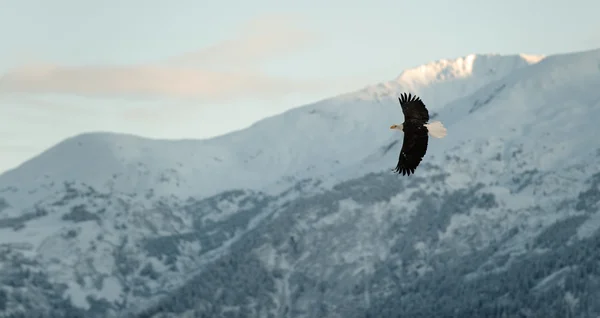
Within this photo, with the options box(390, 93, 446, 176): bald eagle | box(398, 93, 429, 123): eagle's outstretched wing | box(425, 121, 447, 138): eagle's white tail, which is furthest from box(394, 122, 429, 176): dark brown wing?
box(398, 93, 429, 123): eagle's outstretched wing

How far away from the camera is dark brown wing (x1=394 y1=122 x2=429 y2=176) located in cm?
7712

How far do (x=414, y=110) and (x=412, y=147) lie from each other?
3.81 m

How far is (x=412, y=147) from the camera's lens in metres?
79.3

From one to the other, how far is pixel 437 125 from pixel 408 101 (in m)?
2.37

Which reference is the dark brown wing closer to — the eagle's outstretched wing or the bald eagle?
the bald eagle

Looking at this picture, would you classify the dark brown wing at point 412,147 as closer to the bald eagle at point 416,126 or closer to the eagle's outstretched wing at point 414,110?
the bald eagle at point 416,126

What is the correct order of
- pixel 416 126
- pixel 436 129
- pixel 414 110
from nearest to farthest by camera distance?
pixel 436 129, pixel 414 110, pixel 416 126

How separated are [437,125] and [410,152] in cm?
464

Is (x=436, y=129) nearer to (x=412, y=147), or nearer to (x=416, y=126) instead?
(x=416, y=126)

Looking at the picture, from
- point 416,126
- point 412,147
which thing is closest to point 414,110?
point 416,126

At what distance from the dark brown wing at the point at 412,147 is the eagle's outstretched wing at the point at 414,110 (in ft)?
1.70

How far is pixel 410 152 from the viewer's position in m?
80.0

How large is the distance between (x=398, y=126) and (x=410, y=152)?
2194 mm

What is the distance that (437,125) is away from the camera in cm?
7581
